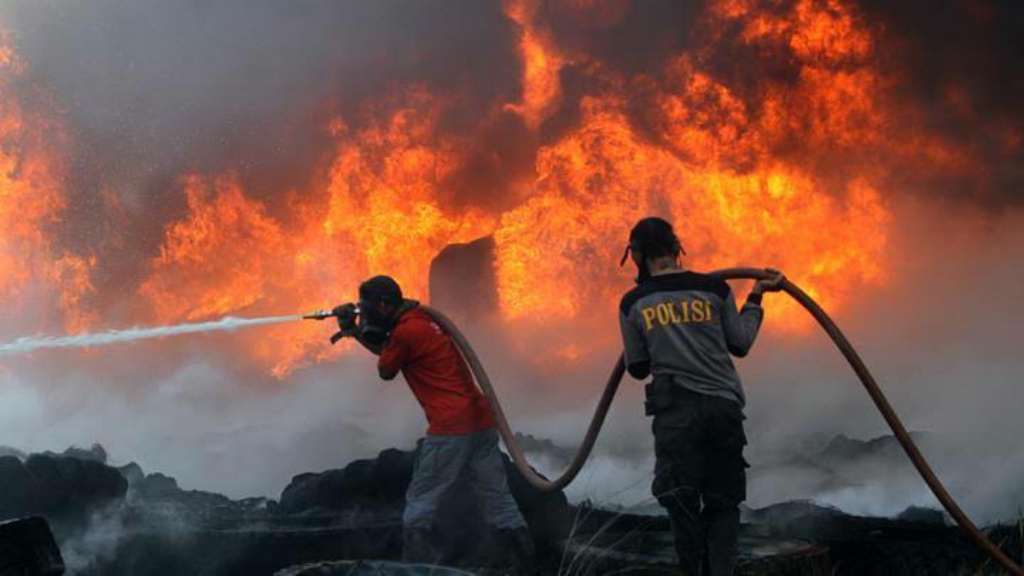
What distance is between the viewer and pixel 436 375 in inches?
246

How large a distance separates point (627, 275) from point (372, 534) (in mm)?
7398

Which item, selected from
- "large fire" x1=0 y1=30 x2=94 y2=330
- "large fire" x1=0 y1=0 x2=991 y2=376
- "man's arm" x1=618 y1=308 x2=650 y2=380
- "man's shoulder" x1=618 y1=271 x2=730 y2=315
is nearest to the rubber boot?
"man's arm" x1=618 y1=308 x2=650 y2=380

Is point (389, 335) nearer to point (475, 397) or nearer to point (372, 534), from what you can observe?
point (475, 397)

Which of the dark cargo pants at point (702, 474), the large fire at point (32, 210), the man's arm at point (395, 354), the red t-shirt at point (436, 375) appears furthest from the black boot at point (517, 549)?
the large fire at point (32, 210)

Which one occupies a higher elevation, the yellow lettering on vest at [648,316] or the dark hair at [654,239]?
the dark hair at [654,239]

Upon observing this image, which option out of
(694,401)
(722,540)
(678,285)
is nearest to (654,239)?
(678,285)

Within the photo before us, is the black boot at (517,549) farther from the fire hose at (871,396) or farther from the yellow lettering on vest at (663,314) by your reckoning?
the yellow lettering on vest at (663,314)

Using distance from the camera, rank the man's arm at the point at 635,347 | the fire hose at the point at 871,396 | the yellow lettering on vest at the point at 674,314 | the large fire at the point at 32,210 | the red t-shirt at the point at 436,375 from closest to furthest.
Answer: the yellow lettering on vest at the point at 674,314
the man's arm at the point at 635,347
the fire hose at the point at 871,396
the red t-shirt at the point at 436,375
the large fire at the point at 32,210

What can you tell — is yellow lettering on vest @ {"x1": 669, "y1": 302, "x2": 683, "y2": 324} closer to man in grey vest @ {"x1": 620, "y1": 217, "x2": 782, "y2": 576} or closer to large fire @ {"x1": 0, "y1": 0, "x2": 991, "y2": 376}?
man in grey vest @ {"x1": 620, "y1": 217, "x2": 782, "y2": 576}

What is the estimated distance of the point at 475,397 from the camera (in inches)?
247

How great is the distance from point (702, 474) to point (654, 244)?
1173mm

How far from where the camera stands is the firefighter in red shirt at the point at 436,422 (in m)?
5.98

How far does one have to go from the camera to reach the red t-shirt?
6.09m

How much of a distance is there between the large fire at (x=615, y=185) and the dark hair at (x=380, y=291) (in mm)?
6903
